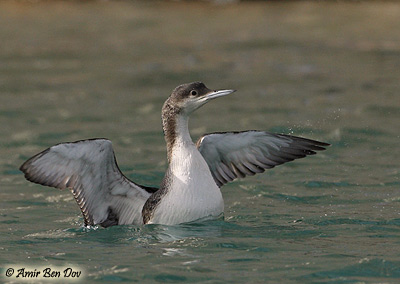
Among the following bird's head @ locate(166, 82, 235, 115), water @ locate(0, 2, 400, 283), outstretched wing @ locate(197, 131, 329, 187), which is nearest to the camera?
water @ locate(0, 2, 400, 283)

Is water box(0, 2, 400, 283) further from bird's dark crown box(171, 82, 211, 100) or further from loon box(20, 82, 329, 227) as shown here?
bird's dark crown box(171, 82, 211, 100)

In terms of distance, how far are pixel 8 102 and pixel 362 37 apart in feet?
25.9

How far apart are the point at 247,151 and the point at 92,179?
1.50m

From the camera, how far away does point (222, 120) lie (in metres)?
12.7

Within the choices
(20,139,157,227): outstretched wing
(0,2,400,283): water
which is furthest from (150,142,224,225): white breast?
(20,139,157,227): outstretched wing

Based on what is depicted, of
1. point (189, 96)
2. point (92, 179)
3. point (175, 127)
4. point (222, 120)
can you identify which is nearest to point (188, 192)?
point (175, 127)

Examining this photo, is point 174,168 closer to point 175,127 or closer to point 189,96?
point 175,127

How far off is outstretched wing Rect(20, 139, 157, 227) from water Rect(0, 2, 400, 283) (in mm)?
277

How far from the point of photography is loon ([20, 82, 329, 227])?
7836 millimetres

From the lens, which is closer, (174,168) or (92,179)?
(174,168)

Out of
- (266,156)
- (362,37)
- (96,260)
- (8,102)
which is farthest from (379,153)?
(362,37)

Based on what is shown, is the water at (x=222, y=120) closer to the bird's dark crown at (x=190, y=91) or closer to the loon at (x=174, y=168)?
the loon at (x=174, y=168)

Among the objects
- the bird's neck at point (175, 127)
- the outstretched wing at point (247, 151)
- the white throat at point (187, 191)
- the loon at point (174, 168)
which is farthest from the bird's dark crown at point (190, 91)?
the outstretched wing at point (247, 151)

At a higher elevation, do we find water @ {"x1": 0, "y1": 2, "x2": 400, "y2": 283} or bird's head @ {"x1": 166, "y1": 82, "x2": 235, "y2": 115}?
bird's head @ {"x1": 166, "y1": 82, "x2": 235, "y2": 115}
